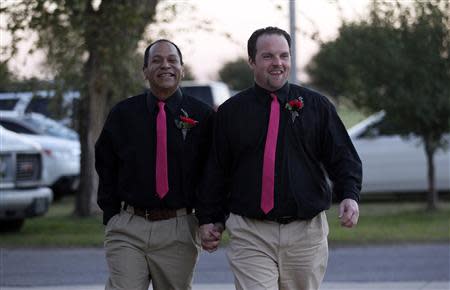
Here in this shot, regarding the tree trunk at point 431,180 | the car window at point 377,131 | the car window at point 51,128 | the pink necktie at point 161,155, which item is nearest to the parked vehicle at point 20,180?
the tree trunk at point 431,180

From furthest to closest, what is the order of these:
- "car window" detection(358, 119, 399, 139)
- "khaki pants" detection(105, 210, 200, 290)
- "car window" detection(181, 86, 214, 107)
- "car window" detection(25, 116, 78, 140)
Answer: "car window" detection(181, 86, 214, 107) → "car window" detection(25, 116, 78, 140) → "car window" detection(358, 119, 399, 139) → "khaki pants" detection(105, 210, 200, 290)

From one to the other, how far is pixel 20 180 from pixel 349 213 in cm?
864

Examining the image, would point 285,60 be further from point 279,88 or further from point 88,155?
point 88,155

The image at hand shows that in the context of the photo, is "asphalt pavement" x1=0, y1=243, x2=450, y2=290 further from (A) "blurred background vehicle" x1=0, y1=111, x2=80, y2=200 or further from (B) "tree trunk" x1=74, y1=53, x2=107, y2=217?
(A) "blurred background vehicle" x1=0, y1=111, x2=80, y2=200

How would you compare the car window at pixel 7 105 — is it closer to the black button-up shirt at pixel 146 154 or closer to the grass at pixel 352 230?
the grass at pixel 352 230

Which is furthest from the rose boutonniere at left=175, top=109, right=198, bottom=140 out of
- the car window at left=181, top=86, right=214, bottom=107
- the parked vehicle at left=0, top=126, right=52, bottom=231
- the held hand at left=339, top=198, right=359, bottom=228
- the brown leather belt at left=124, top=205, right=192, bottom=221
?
the car window at left=181, top=86, right=214, bottom=107

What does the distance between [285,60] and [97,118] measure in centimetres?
1005

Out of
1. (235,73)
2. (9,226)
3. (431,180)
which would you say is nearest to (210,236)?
(9,226)

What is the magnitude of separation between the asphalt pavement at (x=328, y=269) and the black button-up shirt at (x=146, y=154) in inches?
149

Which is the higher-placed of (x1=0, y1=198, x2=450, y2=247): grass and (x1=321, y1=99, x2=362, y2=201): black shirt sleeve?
(x1=321, y1=99, x2=362, y2=201): black shirt sleeve

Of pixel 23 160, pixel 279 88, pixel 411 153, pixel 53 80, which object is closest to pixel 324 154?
pixel 279 88

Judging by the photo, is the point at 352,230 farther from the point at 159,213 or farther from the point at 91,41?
the point at 159,213

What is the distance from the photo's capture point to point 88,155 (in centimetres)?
1544

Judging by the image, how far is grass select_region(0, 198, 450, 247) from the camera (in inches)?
510
